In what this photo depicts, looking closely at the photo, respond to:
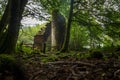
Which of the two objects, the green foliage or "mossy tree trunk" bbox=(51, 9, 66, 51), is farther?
"mossy tree trunk" bbox=(51, 9, 66, 51)

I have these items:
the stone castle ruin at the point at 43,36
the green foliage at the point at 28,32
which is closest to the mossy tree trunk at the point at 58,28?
the green foliage at the point at 28,32

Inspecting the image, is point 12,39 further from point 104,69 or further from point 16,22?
point 104,69

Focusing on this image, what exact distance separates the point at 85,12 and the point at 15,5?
8.66 meters

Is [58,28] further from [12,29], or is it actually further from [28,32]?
[28,32]

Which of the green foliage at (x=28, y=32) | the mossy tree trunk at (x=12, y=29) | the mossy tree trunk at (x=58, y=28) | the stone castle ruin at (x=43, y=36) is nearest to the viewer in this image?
the mossy tree trunk at (x=12, y=29)

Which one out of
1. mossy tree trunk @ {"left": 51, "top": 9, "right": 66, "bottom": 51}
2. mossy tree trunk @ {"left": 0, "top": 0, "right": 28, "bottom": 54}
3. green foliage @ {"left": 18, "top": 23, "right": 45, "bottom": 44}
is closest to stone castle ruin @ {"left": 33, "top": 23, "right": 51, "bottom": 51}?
green foliage @ {"left": 18, "top": 23, "right": 45, "bottom": 44}

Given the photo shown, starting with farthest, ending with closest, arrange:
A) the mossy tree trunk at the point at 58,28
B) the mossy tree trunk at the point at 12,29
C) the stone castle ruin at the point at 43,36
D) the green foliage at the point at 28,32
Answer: the stone castle ruin at the point at 43,36, the mossy tree trunk at the point at 58,28, the green foliage at the point at 28,32, the mossy tree trunk at the point at 12,29

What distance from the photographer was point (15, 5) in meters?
8.70

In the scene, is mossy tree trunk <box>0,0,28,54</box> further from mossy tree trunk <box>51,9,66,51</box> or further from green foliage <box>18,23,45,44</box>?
mossy tree trunk <box>51,9,66,51</box>

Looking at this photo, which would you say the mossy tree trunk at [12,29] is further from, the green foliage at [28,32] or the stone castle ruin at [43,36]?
the stone castle ruin at [43,36]

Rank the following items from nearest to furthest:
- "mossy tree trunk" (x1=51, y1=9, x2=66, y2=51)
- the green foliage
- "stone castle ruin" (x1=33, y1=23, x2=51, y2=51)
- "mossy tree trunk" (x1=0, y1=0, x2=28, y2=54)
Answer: "mossy tree trunk" (x1=0, y1=0, x2=28, y2=54), the green foliage, "mossy tree trunk" (x1=51, y1=9, x2=66, y2=51), "stone castle ruin" (x1=33, y1=23, x2=51, y2=51)

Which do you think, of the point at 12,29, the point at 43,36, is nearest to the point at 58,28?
the point at 12,29

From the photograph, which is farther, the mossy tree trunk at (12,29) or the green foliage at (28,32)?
the green foliage at (28,32)

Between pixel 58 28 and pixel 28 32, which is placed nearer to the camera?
pixel 58 28
